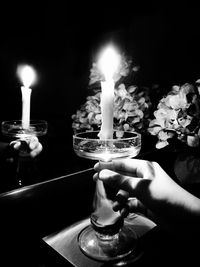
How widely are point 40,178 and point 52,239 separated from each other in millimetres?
623

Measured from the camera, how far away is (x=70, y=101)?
81.0 inches

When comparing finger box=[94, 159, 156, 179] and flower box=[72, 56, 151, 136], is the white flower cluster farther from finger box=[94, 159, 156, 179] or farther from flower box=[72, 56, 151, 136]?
finger box=[94, 159, 156, 179]

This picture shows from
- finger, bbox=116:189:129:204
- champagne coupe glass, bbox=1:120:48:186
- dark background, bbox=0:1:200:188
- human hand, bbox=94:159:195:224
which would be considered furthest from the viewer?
dark background, bbox=0:1:200:188

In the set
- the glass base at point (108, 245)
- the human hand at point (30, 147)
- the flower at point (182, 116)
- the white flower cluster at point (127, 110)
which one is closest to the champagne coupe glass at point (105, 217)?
the glass base at point (108, 245)

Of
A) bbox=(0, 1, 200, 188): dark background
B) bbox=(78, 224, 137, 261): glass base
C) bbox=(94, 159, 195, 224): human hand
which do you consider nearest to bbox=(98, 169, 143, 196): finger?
bbox=(94, 159, 195, 224): human hand

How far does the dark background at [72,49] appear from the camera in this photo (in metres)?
1.56

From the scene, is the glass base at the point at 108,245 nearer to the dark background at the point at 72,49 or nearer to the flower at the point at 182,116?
the flower at the point at 182,116

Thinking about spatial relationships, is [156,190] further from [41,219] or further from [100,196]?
[41,219]

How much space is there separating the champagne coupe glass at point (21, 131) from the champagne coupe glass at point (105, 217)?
1.20 feet

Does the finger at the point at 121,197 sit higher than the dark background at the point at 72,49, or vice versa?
the dark background at the point at 72,49

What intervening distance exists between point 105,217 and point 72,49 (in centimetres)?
164

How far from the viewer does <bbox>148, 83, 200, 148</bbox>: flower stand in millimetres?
1053

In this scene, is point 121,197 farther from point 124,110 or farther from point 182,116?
point 124,110

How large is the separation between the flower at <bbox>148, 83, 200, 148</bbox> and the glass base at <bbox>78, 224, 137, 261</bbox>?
1.63 feet
